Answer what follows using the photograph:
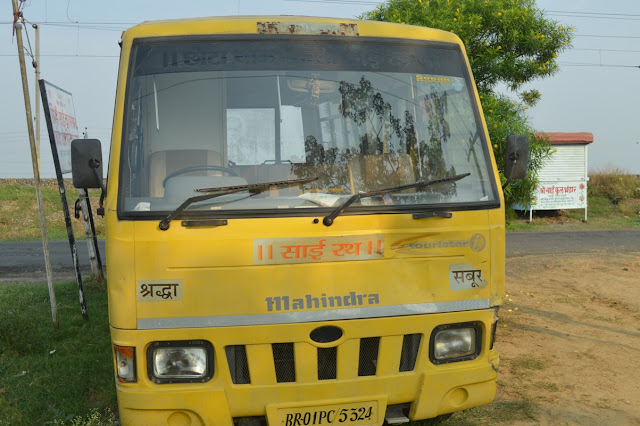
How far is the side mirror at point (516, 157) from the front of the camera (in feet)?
13.2

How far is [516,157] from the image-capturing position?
4.02 metres

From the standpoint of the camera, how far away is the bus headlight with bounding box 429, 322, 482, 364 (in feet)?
11.7

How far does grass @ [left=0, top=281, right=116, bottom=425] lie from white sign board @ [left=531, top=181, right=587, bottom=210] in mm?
16837

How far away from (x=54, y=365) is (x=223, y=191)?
3.45m

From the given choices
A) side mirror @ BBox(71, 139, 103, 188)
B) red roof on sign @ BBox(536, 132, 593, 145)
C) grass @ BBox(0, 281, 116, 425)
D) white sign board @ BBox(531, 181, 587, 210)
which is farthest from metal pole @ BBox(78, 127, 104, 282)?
red roof on sign @ BBox(536, 132, 593, 145)

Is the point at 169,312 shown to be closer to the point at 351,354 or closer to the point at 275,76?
the point at 351,354

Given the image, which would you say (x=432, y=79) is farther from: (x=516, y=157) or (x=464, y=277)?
(x=464, y=277)

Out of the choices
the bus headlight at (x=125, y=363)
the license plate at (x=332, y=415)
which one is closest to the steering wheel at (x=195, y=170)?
the bus headlight at (x=125, y=363)

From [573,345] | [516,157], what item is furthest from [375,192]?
[573,345]

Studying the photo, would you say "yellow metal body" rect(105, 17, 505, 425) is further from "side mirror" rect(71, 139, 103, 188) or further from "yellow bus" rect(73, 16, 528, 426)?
"side mirror" rect(71, 139, 103, 188)

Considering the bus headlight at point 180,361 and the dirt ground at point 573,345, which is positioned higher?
the bus headlight at point 180,361

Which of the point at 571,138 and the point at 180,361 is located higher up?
the point at 571,138

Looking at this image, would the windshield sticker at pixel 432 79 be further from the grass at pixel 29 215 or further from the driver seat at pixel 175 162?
the grass at pixel 29 215

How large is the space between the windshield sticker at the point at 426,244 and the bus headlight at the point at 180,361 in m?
1.12
